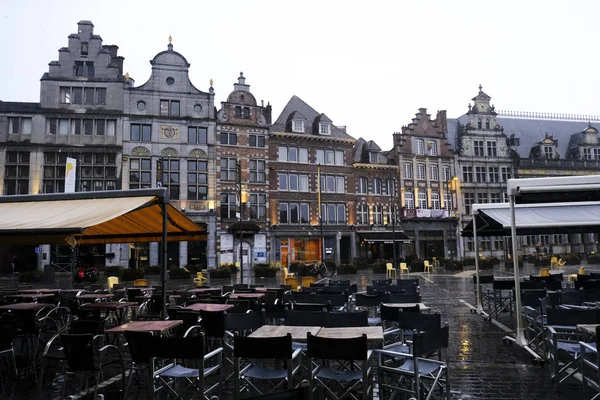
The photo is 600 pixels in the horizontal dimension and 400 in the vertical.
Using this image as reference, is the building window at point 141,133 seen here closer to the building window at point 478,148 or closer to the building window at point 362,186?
the building window at point 362,186

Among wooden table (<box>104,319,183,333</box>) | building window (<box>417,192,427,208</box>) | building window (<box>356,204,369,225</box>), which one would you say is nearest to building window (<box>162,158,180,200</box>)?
building window (<box>356,204,369,225</box>)

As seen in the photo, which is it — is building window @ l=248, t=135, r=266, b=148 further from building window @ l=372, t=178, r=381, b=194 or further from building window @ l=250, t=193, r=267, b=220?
building window @ l=372, t=178, r=381, b=194

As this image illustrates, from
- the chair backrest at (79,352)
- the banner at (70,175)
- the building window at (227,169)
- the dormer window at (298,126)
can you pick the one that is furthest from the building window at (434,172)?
the chair backrest at (79,352)

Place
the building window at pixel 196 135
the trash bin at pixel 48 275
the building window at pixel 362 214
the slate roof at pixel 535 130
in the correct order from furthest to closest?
the slate roof at pixel 535 130 < the building window at pixel 362 214 < the building window at pixel 196 135 < the trash bin at pixel 48 275

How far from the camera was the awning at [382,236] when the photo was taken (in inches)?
1497

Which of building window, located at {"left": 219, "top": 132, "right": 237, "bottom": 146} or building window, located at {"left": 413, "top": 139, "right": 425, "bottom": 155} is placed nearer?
building window, located at {"left": 219, "top": 132, "right": 237, "bottom": 146}

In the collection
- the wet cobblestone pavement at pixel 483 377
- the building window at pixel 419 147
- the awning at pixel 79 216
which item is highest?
the building window at pixel 419 147

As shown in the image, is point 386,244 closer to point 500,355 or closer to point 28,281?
point 28,281

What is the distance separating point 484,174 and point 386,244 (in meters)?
13.1

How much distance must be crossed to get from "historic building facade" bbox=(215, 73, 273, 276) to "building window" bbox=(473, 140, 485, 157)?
69.5ft

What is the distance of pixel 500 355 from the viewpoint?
24.9 ft

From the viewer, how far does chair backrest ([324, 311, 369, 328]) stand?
624cm

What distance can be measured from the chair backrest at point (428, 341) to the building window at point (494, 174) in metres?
43.4

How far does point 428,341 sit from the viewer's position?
4.75 metres
